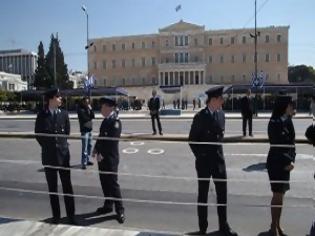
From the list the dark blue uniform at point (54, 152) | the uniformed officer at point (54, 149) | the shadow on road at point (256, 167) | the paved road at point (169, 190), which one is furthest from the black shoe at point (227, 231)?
the shadow on road at point (256, 167)

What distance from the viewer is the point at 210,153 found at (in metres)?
6.29

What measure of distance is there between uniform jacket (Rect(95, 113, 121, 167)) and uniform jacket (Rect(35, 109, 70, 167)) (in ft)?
1.79

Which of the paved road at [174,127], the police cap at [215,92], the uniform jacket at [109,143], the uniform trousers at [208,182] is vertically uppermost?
the police cap at [215,92]

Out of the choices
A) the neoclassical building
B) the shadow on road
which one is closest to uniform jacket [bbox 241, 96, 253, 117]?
the shadow on road

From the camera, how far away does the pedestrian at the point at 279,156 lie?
6297 mm

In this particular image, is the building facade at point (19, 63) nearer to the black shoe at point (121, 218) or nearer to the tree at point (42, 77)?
the tree at point (42, 77)

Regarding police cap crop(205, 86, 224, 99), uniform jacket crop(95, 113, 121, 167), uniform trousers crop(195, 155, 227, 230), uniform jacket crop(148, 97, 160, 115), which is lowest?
uniform trousers crop(195, 155, 227, 230)

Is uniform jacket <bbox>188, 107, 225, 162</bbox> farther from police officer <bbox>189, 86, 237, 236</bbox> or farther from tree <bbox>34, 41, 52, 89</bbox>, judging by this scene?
tree <bbox>34, 41, 52, 89</bbox>

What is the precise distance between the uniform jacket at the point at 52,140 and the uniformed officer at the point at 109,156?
1.77 feet

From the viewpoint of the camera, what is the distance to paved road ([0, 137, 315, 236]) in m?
7.02

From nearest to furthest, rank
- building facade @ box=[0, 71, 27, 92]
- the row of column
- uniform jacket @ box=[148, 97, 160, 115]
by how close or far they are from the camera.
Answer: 1. uniform jacket @ box=[148, 97, 160, 115]
2. the row of column
3. building facade @ box=[0, 71, 27, 92]

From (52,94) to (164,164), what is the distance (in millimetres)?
6416

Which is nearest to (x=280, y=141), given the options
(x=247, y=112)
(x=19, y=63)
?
(x=247, y=112)

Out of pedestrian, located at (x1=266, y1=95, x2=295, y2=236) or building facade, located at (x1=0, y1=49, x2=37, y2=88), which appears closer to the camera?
pedestrian, located at (x1=266, y1=95, x2=295, y2=236)
